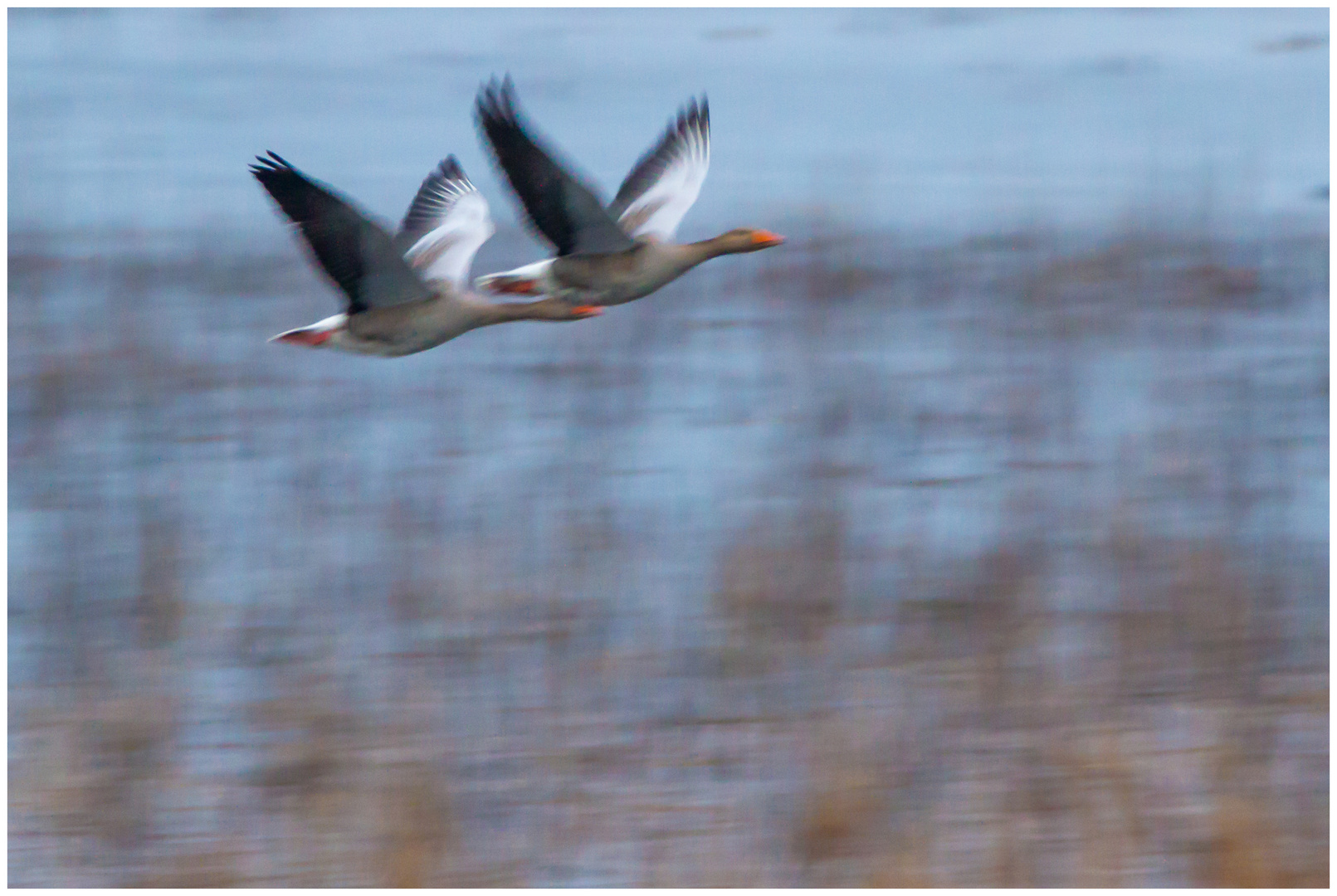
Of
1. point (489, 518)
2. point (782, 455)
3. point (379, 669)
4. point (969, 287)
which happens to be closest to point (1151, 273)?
point (969, 287)

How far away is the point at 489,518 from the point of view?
5656 millimetres

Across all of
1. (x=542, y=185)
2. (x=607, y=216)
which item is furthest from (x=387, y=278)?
(x=607, y=216)

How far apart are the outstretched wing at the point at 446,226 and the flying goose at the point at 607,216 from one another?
0.36ft

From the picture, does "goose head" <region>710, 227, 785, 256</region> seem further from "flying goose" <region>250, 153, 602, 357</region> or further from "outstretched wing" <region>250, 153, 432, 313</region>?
"outstretched wing" <region>250, 153, 432, 313</region>

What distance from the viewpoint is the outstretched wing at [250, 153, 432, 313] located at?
12.4ft

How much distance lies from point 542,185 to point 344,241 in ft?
1.39

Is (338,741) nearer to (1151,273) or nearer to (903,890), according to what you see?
(903,890)

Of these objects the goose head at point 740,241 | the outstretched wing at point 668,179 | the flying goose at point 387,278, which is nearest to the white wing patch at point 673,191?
the outstretched wing at point 668,179

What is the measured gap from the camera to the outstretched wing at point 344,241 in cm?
377

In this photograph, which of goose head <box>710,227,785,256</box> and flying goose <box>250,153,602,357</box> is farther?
goose head <box>710,227,785,256</box>

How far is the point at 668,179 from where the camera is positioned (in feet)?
14.4

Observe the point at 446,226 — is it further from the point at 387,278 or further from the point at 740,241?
the point at 740,241

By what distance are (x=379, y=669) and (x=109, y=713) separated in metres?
0.79

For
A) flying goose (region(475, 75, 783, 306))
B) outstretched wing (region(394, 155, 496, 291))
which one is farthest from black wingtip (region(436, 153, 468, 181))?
flying goose (region(475, 75, 783, 306))
